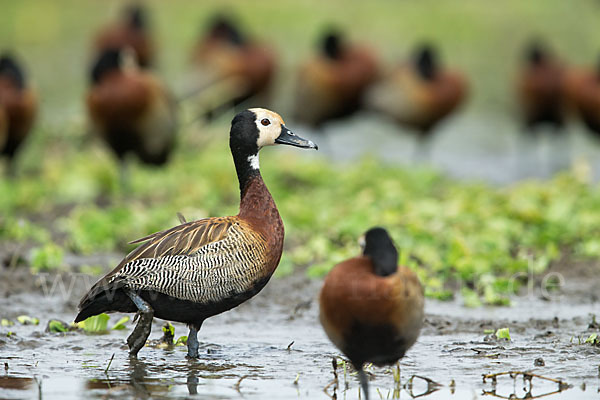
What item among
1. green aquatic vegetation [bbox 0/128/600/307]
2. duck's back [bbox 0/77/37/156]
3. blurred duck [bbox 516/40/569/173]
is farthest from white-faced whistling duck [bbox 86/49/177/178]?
blurred duck [bbox 516/40/569/173]

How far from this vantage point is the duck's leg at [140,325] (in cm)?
523

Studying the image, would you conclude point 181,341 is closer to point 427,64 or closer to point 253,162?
point 253,162

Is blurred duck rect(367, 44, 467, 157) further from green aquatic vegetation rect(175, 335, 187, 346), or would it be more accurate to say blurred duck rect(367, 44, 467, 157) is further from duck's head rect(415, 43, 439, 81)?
green aquatic vegetation rect(175, 335, 187, 346)

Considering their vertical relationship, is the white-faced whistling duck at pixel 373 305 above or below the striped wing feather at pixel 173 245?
below

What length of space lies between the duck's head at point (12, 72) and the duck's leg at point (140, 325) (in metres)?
6.98

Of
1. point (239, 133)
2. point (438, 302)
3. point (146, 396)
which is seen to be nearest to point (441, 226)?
point (438, 302)

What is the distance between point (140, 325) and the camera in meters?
5.24

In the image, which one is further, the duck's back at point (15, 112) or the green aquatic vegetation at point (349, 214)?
the duck's back at point (15, 112)

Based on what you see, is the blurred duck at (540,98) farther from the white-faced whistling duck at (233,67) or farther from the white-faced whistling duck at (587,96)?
the white-faced whistling duck at (233,67)

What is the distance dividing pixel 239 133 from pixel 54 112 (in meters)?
11.9

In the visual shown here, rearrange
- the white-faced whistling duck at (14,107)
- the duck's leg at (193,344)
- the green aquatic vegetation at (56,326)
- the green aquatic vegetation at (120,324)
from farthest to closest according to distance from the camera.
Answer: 1. the white-faced whistling duck at (14,107)
2. the green aquatic vegetation at (120,324)
3. the green aquatic vegetation at (56,326)
4. the duck's leg at (193,344)

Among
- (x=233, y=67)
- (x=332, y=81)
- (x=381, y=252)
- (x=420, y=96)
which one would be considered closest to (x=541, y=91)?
(x=420, y=96)

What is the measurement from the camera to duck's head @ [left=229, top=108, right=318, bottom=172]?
5.77 meters

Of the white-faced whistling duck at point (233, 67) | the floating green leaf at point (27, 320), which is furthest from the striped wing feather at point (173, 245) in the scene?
the white-faced whistling duck at point (233, 67)
